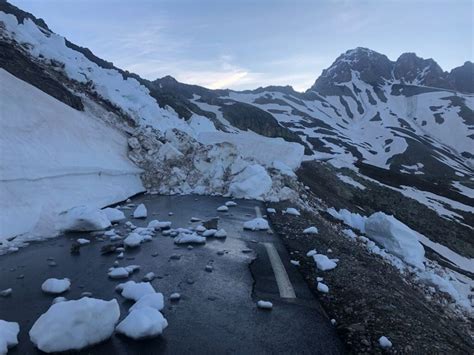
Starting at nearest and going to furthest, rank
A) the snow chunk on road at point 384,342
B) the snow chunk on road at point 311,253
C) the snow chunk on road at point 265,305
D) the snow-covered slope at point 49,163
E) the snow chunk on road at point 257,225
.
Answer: the snow chunk on road at point 384,342 < the snow chunk on road at point 265,305 < the snow chunk on road at point 311,253 < the snow-covered slope at point 49,163 < the snow chunk on road at point 257,225

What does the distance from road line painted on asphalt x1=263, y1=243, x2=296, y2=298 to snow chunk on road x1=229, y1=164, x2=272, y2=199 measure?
10.3 m

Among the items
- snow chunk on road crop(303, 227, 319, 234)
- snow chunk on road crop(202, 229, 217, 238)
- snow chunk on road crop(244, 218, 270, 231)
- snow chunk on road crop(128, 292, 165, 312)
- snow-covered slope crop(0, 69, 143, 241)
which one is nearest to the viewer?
snow chunk on road crop(128, 292, 165, 312)

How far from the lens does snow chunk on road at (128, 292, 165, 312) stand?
350 inches

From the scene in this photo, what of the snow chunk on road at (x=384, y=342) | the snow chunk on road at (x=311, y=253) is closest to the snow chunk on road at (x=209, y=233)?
the snow chunk on road at (x=311, y=253)

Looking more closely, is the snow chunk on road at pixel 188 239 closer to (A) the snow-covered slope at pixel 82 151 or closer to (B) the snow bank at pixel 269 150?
(A) the snow-covered slope at pixel 82 151

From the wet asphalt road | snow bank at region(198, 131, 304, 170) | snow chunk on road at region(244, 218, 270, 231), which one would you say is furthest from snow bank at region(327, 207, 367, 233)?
the wet asphalt road

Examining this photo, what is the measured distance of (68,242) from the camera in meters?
14.1

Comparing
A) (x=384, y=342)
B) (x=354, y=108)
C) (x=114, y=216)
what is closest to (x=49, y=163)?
(x=114, y=216)

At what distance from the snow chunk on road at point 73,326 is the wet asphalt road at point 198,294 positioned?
0.20m

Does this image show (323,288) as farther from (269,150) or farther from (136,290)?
(269,150)

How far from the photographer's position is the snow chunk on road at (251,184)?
2472cm

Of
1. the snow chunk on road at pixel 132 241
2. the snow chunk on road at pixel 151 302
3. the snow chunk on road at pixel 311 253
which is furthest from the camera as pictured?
the snow chunk on road at pixel 132 241

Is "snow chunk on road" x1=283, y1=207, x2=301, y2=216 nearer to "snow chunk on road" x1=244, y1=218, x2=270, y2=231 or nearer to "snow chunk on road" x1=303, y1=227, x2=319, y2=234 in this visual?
"snow chunk on road" x1=244, y1=218, x2=270, y2=231

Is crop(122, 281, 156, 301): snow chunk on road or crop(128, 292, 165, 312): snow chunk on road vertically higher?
crop(128, 292, 165, 312): snow chunk on road
